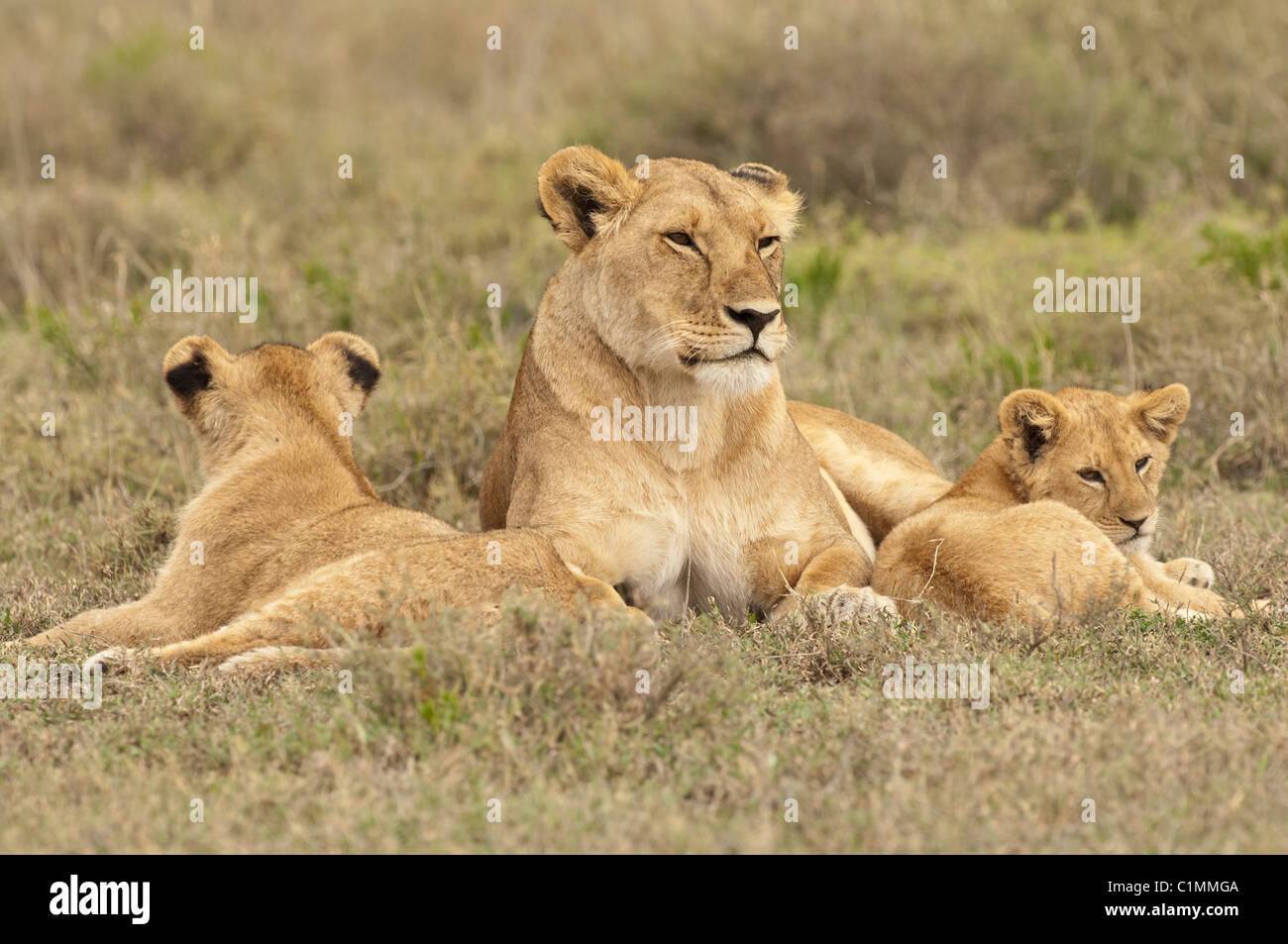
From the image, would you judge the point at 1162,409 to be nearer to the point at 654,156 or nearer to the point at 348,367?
the point at 348,367

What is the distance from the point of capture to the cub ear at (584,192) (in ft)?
18.0

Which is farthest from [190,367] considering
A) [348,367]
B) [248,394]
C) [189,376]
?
[348,367]

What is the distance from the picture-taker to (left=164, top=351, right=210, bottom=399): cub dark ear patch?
5.66m

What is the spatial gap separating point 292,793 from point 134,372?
17.8ft

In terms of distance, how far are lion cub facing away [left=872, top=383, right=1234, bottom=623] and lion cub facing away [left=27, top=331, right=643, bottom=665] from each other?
115 centimetres

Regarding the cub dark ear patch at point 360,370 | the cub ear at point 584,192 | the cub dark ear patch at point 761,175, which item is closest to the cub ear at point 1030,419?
the cub dark ear patch at point 761,175

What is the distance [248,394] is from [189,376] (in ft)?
0.69

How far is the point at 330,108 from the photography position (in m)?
16.8

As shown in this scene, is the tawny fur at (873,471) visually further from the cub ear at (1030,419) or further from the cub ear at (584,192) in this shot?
the cub ear at (584,192)

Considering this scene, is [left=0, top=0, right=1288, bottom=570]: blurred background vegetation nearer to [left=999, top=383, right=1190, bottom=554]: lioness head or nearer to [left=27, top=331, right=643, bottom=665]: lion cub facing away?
[left=27, top=331, right=643, bottom=665]: lion cub facing away

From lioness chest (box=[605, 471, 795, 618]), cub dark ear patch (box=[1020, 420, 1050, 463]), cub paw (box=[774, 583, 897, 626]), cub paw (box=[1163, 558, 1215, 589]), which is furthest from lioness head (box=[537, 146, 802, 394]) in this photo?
cub paw (box=[1163, 558, 1215, 589])

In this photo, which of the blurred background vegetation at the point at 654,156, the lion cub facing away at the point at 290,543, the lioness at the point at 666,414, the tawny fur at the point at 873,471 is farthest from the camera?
the blurred background vegetation at the point at 654,156

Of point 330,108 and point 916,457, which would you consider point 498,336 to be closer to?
point 916,457

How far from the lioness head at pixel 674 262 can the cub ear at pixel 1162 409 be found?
1507mm
